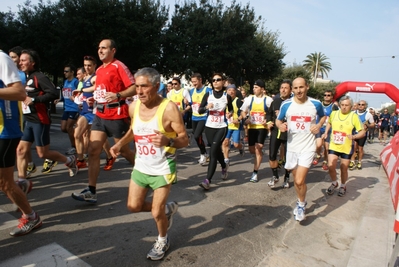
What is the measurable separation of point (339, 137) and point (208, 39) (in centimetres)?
1741

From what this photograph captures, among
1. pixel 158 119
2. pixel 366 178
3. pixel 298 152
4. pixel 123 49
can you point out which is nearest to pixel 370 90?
pixel 366 178

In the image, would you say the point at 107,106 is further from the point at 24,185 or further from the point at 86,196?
the point at 24,185

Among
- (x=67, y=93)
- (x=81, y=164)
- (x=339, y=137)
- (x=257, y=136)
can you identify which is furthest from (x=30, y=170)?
(x=339, y=137)

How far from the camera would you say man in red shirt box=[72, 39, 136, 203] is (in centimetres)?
417

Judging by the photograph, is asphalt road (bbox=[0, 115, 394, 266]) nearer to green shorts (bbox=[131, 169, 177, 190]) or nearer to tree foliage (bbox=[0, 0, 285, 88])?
green shorts (bbox=[131, 169, 177, 190])

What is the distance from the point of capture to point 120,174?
5.91 metres

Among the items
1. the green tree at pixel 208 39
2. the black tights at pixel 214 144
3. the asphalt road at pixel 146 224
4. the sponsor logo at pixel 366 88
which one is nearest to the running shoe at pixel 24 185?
the asphalt road at pixel 146 224

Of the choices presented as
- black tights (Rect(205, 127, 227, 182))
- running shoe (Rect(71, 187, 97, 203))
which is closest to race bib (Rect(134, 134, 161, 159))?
running shoe (Rect(71, 187, 97, 203))

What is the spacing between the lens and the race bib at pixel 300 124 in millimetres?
4449

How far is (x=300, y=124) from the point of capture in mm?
4477

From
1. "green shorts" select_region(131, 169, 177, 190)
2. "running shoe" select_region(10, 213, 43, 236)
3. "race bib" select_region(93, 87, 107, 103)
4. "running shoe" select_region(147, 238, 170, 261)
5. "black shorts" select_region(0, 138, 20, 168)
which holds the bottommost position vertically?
"running shoe" select_region(147, 238, 170, 261)

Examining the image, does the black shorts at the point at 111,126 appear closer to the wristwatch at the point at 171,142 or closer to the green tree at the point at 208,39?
the wristwatch at the point at 171,142

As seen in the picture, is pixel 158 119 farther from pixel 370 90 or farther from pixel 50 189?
pixel 370 90

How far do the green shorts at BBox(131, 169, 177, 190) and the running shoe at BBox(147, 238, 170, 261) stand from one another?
582 mm
